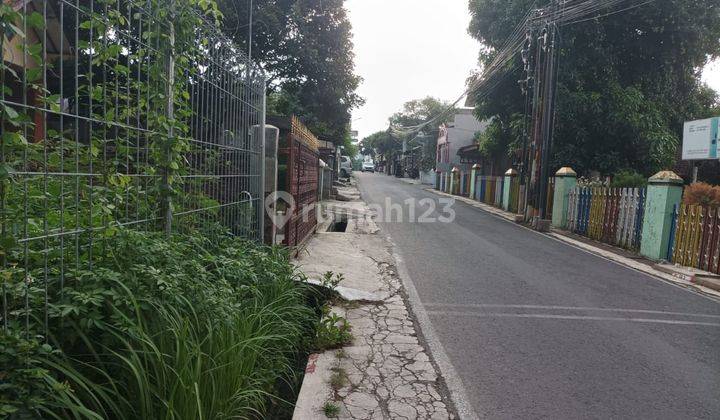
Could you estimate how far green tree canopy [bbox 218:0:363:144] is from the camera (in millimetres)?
18380

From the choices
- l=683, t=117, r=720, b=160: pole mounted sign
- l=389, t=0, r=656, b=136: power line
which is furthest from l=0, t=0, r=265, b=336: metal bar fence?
l=683, t=117, r=720, b=160: pole mounted sign

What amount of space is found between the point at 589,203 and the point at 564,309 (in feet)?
27.3

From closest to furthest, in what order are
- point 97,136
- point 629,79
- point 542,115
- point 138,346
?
point 138,346 → point 97,136 → point 542,115 → point 629,79

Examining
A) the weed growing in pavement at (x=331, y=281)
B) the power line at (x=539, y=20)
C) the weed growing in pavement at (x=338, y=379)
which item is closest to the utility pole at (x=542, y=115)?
the power line at (x=539, y=20)

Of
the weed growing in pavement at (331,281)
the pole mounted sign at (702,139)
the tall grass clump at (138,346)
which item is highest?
the pole mounted sign at (702,139)

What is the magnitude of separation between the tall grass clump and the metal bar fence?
104 mm

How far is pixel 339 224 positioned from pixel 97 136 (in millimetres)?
11633

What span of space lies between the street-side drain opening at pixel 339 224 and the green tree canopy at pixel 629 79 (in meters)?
8.60

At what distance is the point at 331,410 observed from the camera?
3.16 metres

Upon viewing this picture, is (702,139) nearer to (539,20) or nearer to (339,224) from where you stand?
(539,20)

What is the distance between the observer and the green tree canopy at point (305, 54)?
18.4 meters

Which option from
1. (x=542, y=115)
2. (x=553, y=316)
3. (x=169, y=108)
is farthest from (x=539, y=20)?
(x=169, y=108)

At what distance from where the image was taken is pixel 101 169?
289 cm

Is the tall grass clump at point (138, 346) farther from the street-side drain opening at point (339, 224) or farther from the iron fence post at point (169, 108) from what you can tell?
the street-side drain opening at point (339, 224)
